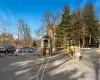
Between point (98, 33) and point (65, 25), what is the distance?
12760 mm

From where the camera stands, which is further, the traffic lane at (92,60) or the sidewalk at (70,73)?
the traffic lane at (92,60)

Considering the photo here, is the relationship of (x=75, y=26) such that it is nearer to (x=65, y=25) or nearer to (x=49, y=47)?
(x=65, y=25)

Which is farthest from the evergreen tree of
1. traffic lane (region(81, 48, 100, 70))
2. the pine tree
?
traffic lane (region(81, 48, 100, 70))

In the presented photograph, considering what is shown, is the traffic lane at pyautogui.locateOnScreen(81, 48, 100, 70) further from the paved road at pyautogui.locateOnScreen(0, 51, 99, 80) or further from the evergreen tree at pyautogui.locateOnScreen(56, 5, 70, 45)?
the evergreen tree at pyautogui.locateOnScreen(56, 5, 70, 45)

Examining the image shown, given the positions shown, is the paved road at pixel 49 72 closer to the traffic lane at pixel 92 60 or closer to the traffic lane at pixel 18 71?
the traffic lane at pixel 18 71

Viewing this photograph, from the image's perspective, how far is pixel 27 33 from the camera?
9519cm

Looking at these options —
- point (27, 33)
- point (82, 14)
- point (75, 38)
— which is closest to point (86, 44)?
point (75, 38)

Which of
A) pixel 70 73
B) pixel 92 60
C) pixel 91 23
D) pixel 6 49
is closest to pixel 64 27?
pixel 91 23

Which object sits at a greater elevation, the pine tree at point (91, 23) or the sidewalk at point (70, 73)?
the pine tree at point (91, 23)

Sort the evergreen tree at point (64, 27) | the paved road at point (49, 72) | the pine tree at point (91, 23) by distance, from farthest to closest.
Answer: the pine tree at point (91, 23) → the evergreen tree at point (64, 27) → the paved road at point (49, 72)

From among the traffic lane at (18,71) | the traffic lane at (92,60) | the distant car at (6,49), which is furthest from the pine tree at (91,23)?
the traffic lane at (18,71)

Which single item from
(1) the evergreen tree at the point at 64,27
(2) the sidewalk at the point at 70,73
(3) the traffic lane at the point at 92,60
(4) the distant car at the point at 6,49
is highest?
(1) the evergreen tree at the point at 64,27

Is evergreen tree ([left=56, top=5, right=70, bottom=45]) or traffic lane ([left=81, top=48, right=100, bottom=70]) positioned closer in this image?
traffic lane ([left=81, top=48, right=100, bottom=70])

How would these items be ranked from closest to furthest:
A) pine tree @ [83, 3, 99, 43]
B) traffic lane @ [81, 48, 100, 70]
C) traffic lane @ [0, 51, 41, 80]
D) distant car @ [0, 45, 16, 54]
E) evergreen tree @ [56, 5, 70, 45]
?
1. traffic lane @ [0, 51, 41, 80]
2. traffic lane @ [81, 48, 100, 70]
3. distant car @ [0, 45, 16, 54]
4. evergreen tree @ [56, 5, 70, 45]
5. pine tree @ [83, 3, 99, 43]
